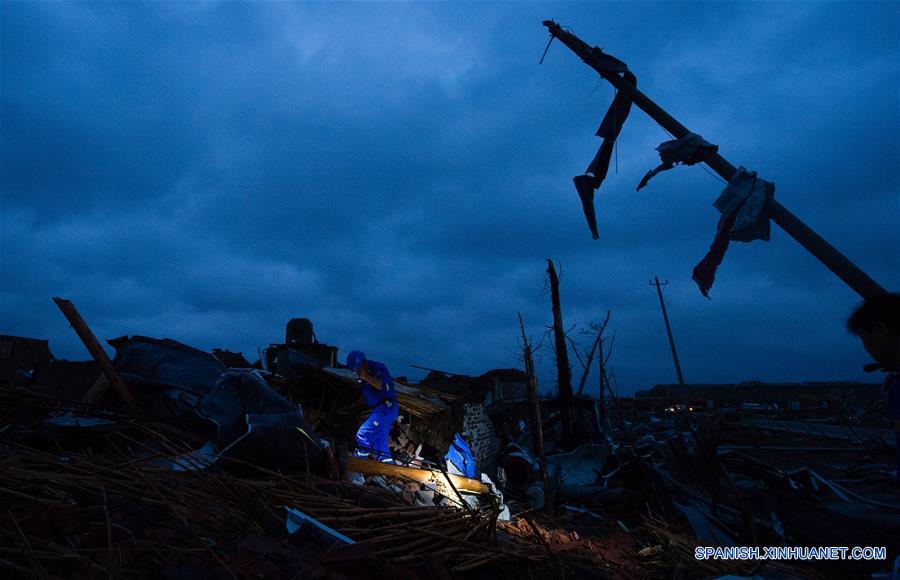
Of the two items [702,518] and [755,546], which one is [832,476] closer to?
[702,518]

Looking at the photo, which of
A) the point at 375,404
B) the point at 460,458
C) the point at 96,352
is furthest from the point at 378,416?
the point at 96,352

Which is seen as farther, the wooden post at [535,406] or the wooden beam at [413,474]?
the wooden post at [535,406]

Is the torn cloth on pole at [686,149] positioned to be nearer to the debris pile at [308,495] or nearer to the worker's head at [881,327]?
the debris pile at [308,495]

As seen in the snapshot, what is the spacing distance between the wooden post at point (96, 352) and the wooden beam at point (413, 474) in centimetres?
310

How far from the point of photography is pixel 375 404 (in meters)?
8.69

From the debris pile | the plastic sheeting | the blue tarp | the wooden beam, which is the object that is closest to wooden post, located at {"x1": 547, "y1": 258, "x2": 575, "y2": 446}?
the debris pile

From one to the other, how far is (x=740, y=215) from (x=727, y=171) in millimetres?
812

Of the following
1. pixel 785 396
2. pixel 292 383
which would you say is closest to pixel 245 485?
pixel 292 383

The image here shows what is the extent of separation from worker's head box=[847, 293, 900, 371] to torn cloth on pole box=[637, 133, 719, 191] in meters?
4.26

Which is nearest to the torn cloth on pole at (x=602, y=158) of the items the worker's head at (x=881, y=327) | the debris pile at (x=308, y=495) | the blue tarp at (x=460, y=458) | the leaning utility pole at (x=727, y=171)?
the leaning utility pole at (x=727, y=171)

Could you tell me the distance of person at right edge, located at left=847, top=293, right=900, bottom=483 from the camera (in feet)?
9.46

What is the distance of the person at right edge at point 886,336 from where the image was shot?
9.46 feet

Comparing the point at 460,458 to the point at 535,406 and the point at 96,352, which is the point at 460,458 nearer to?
the point at 535,406

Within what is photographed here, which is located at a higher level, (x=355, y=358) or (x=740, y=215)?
(x=740, y=215)
